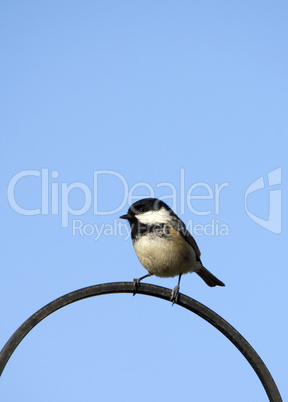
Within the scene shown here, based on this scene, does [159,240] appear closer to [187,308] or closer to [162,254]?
[162,254]

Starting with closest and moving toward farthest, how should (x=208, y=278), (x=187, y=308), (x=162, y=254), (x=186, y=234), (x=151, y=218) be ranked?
(x=187, y=308) → (x=162, y=254) → (x=151, y=218) → (x=186, y=234) → (x=208, y=278)

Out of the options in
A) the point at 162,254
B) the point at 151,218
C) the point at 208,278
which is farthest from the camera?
the point at 208,278

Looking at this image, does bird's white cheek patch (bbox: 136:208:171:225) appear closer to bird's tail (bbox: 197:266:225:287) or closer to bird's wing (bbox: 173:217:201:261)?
bird's wing (bbox: 173:217:201:261)

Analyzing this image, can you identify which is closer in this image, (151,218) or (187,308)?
(187,308)

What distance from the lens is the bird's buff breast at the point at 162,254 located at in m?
5.82

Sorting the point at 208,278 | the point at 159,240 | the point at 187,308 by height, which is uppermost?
the point at 159,240

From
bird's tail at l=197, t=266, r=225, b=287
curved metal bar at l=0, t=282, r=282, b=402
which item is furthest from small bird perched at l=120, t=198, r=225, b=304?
curved metal bar at l=0, t=282, r=282, b=402

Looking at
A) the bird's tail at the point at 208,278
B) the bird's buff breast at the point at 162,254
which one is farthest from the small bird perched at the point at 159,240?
the bird's tail at the point at 208,278

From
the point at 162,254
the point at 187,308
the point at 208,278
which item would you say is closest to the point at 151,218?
the point at 162,254

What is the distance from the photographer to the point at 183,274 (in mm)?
6176

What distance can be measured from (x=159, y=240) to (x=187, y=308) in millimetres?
1682

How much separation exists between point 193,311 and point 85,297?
30.0 inches

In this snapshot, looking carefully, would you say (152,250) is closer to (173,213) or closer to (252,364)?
(173,213)

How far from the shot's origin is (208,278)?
663cm
